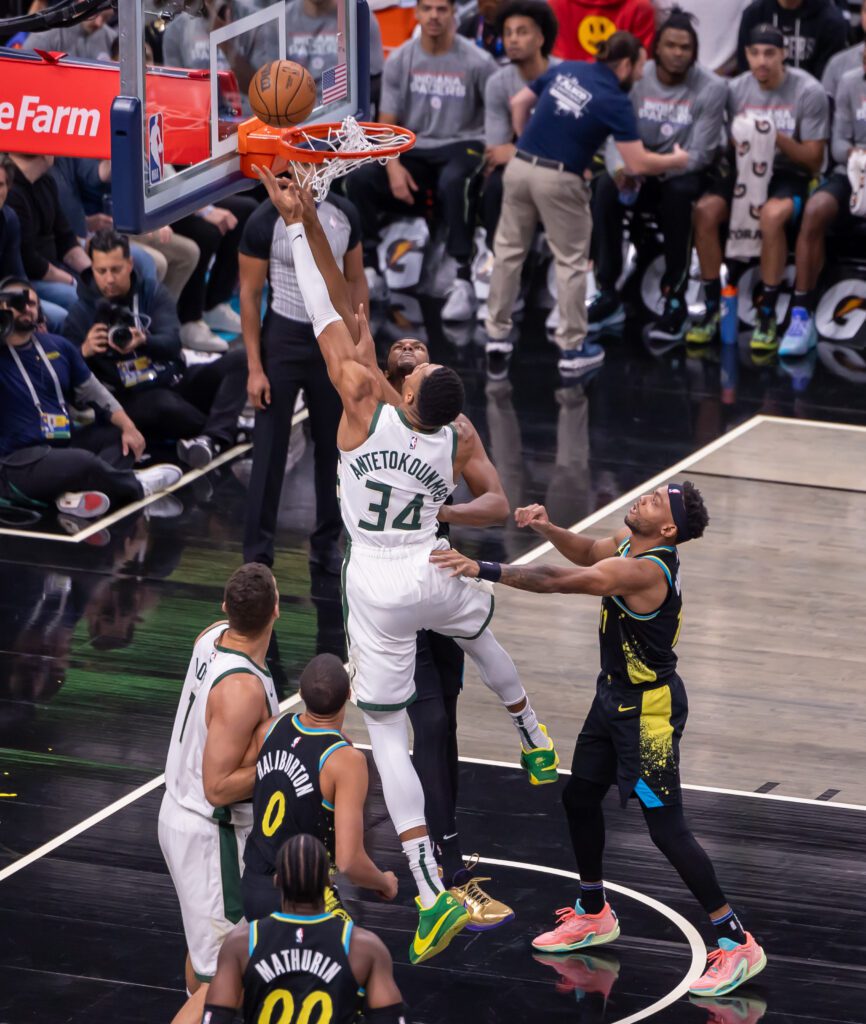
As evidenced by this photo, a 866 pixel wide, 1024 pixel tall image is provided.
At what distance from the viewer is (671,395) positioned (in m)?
13.2

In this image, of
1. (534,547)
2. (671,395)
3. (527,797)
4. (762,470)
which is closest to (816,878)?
(527,797)

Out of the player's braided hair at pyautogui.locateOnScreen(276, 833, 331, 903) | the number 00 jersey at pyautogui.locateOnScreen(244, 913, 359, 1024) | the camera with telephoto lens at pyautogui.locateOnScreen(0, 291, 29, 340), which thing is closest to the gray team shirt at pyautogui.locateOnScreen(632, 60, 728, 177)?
the camera with telephoto lens at pyautogui.locateOnScreen(0, 291, 29, 340)

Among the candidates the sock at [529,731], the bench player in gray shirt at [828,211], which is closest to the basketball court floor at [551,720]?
the sock at [529,731]

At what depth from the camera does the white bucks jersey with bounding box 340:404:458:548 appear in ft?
21.0

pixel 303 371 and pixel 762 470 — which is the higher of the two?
pixel 303 371

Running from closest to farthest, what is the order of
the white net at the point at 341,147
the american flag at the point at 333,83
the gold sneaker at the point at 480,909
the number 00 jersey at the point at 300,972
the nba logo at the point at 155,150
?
1. the number 00 jersey at the point at 300,972
2. the gold sneaker at the point at 480,909
3. the nba logo at the point at 155,150
4. the white net at the point at 341,147
5. the american flag at the point at 333,83

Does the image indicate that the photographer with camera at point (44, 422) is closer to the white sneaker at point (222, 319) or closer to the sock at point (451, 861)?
the white sneaker at point (222, 319)

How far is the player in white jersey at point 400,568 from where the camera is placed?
20.8 feet

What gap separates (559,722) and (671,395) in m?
5.20

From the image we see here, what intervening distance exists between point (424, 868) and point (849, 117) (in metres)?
9.19

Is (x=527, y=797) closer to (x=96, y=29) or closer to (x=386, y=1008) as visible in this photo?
(x=386, y=1008)

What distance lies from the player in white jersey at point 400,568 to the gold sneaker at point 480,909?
11.6 inches

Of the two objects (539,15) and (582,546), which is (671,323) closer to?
(539,15)

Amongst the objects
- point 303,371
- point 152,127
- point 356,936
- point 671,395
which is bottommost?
point 671,395
